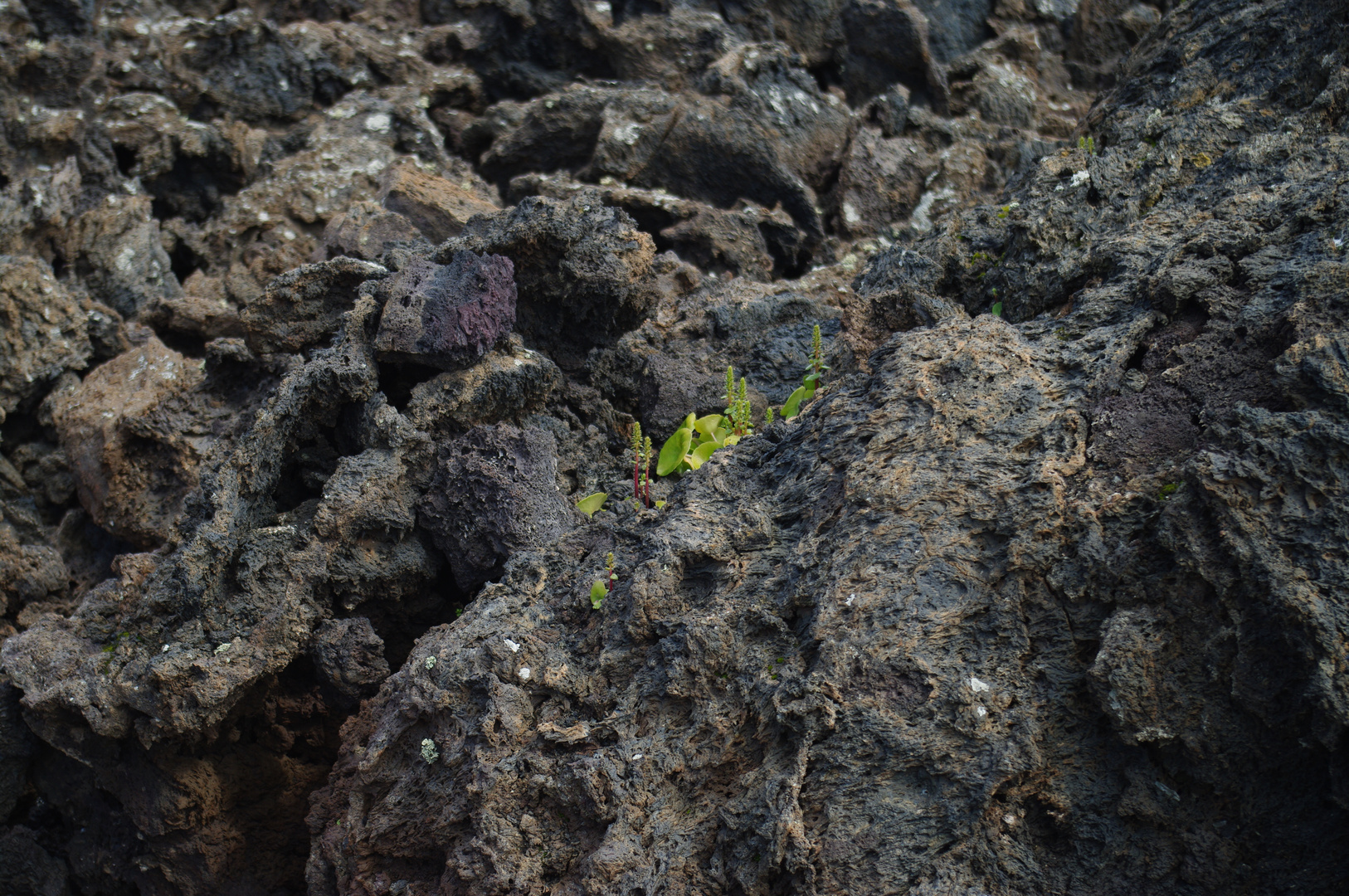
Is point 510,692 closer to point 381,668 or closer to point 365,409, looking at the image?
point 381,668

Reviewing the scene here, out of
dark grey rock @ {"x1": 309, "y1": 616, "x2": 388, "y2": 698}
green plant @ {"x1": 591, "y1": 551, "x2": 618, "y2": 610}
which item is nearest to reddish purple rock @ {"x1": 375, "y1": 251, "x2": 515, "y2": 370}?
dark grey rock @ {"x1": 309, "y1": 616, "x2": 388, "y2": 698}

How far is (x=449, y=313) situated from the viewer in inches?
221

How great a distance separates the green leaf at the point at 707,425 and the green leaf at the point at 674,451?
0.12 metres

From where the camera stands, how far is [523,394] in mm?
5777

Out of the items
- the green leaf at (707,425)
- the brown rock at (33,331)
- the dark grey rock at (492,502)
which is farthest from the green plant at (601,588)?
the brown rock at (33,331)

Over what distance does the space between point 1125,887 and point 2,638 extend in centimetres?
685

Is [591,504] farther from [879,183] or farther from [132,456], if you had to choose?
[879,183]

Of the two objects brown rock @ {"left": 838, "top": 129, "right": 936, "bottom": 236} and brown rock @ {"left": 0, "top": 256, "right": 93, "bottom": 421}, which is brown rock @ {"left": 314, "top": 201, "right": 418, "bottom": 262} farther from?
brown rock @ {"left": 838, "top": 129, "right": 936, "bottom": 236}

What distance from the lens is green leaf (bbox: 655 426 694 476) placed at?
540cm

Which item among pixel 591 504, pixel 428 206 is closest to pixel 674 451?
pixel 591 504

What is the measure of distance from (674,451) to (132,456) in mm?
4136

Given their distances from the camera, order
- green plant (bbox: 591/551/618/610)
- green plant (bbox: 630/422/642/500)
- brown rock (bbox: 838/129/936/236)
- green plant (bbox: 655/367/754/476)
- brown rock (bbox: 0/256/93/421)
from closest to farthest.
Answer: green plant (bbox: 591/551/618/610), green plant (bbox: 630/422/642/500), green plant (bbox: 655/367/754/476), brown rock (bbox: 0/256/93/421), brown rock (bbox: 838/129/936/236)

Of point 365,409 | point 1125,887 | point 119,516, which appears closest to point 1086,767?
point 1125,887

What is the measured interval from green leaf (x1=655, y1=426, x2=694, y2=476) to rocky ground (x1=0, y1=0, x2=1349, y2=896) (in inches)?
18.7
